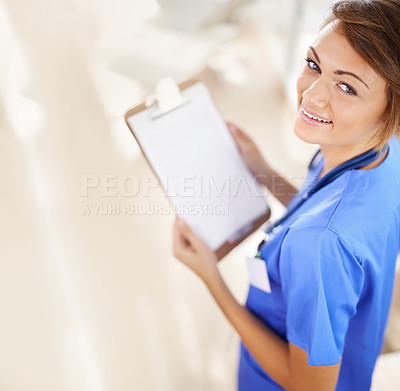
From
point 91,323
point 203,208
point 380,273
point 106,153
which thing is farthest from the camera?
Result: point 106,153

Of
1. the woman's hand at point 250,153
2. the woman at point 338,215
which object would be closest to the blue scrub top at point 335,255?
the woman at point 338,215

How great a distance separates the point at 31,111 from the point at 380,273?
115 cm

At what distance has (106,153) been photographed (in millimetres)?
1952

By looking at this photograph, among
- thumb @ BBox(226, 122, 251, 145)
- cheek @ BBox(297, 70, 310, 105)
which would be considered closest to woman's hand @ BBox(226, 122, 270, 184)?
thumb @ BBox(226, 122, 251, 145)

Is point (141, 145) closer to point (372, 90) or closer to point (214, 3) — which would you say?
point (372, 90)

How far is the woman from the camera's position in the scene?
0.81m

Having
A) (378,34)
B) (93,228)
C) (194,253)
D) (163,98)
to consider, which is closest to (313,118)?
(378,34)

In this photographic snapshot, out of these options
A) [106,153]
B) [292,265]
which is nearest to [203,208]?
[292,265]

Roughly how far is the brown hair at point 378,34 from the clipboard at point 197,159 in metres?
0.42

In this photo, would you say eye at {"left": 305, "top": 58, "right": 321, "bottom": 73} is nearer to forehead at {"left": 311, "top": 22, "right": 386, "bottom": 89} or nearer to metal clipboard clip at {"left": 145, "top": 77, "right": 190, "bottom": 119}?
forehead at {"left": 311, "top": 22, "right": 386, "bottom": 89}

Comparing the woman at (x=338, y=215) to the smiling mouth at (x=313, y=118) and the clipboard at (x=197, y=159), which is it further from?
the clipboard at (x=197, y=159)

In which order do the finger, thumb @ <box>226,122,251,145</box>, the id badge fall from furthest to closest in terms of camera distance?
thumb @ <box>226,122,251,145</box>, the finger, the id badge

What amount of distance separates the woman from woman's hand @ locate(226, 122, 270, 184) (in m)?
0.27

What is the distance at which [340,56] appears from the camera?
2.71ft
